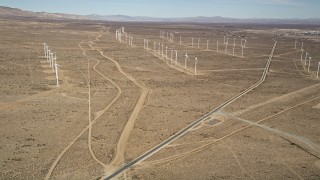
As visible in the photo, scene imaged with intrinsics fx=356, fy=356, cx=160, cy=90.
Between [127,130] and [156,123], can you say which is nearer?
[127,130]

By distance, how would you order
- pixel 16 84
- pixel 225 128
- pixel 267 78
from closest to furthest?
pixel 225 128, pixel 16 84, pixel 267 78

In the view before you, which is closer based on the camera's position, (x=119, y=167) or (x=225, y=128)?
(x=119, y=167)

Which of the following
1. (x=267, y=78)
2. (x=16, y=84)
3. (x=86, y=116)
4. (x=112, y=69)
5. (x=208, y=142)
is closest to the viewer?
(x=208, y=142)

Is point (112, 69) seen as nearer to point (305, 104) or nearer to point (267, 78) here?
point (267, 78)

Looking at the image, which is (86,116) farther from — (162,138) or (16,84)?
(16,84)

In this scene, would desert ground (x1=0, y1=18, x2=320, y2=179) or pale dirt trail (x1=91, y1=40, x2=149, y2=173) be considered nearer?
desert ground (x1=0, y1=18, x2=320, y2=179)

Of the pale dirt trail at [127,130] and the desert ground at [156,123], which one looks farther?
the pale dirt trail at [127,130]

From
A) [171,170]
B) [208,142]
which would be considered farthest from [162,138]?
[171,170]

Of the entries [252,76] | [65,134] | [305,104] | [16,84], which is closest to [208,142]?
[65,134]

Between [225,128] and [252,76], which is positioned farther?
[252,76]
